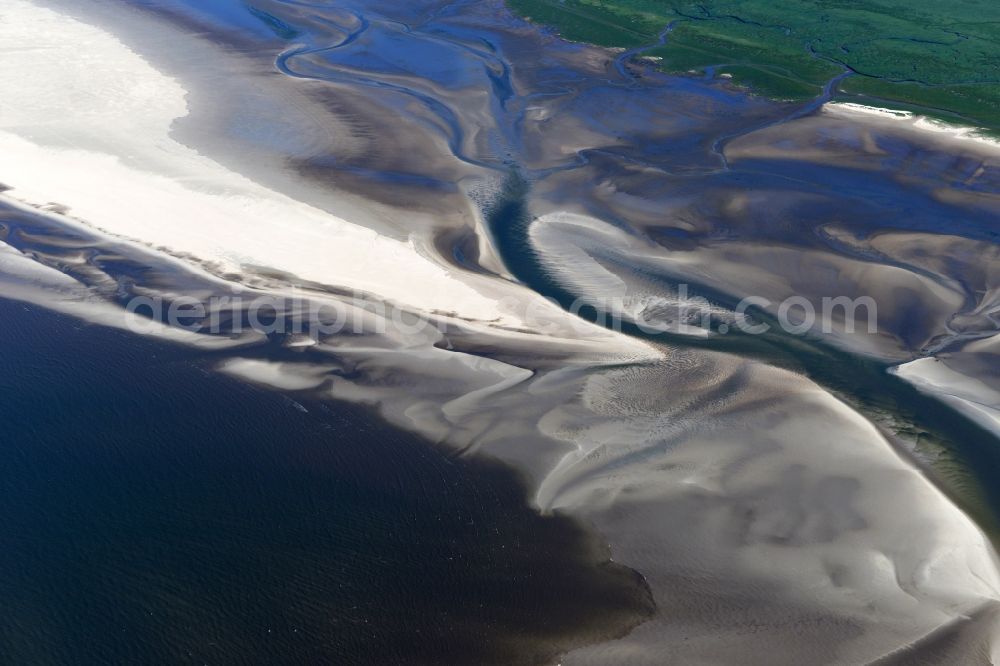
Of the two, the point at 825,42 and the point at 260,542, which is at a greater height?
the point at 825,42

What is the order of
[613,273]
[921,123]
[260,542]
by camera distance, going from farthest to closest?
[921,123] < [613,273] < [260,542]

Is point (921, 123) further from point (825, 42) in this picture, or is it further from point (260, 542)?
point (260, 542)

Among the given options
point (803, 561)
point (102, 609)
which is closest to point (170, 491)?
point (102, 609)

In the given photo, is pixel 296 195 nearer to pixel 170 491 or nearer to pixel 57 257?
pixel 57 257

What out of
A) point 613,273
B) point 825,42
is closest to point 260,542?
point 613,273

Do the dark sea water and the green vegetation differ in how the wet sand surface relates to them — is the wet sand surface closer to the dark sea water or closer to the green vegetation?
the dark sea water

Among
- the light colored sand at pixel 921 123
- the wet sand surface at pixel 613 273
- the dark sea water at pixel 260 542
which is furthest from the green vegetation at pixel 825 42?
the dark sea water at pixel 260 542

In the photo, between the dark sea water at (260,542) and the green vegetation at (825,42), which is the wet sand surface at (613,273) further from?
the green vegetation at (825,42)
